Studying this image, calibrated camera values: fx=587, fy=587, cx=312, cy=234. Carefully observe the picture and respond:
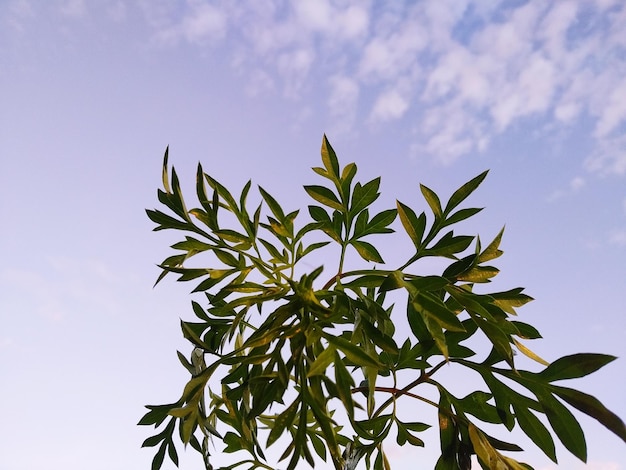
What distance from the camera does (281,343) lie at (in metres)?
1.42

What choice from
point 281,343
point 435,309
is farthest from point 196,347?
point 435,309

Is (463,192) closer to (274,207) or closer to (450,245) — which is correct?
(450,245)

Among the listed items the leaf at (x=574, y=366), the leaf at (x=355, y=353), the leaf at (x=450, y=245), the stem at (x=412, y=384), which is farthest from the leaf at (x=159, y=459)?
the leaf at (x=574, y=366)

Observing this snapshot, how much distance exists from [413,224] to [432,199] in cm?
9

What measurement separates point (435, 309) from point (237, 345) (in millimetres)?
744

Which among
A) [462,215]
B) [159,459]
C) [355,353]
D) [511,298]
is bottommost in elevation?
[159,459]

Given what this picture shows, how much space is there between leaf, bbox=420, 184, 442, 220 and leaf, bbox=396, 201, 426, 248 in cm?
4

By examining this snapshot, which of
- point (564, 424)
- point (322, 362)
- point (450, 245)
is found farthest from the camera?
point (450, 245)

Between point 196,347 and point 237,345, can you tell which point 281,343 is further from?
point 237,345

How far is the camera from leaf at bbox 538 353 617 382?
4.47 ft

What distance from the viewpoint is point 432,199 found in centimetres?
169

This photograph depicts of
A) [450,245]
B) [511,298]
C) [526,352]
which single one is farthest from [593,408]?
[450,245]

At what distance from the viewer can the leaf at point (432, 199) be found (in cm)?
169

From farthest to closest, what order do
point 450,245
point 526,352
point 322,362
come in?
1. point 450,245
2. point 526,352
3. point 322,362
